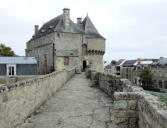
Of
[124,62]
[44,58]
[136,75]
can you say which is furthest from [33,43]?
[124,62]

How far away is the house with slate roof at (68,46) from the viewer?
3334 centimetres

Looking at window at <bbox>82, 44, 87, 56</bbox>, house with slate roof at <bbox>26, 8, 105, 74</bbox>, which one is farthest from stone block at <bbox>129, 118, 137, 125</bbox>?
window at <bbox>82, 44, 87, 56</bbox>

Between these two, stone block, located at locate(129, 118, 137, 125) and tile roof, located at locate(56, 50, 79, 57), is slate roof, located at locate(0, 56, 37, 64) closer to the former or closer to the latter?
tile roof, located at locate(56, 50, 79, 57)

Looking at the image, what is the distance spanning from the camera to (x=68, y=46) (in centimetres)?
3475

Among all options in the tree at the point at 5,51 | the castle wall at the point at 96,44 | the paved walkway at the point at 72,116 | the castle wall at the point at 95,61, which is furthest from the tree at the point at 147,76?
the paved walkway at the point at 72,116

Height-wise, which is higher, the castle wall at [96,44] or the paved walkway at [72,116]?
the castle wall at [96,44]

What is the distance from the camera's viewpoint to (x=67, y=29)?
34.8 m

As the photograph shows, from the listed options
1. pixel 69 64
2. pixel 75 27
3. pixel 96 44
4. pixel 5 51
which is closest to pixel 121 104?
pixel 69 64

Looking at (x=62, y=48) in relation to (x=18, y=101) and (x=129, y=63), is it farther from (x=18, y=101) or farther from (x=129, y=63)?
(x=129, y=63)

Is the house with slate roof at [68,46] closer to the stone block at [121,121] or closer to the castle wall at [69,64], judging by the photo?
the castle wall at [69,64]

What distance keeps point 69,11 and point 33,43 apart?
12.4 metres

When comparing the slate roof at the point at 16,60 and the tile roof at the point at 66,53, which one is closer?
the slate roof at the point at 16,60

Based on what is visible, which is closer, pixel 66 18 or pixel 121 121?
pixel 121 121

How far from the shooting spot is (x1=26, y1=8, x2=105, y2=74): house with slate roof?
3334 cm
